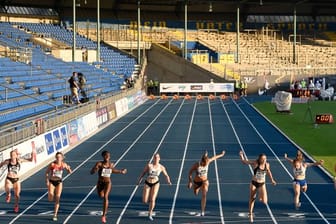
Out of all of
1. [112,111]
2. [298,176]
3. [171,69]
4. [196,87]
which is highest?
[171,69]

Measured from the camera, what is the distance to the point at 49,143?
24078mm

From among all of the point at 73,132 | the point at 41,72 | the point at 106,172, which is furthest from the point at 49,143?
the point at 41,72

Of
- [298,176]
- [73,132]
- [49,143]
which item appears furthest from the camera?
[73,132]

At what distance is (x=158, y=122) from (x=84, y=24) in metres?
44.9

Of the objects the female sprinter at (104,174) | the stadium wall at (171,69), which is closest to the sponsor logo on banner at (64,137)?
the female sprinter at (104,174)

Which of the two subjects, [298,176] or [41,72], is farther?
Result: [41,72]

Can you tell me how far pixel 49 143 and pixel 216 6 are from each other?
7034 centimetres

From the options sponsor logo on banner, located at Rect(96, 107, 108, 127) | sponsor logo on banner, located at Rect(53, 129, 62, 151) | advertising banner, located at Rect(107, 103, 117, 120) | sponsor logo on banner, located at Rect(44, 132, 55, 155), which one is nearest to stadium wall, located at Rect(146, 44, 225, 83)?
advertising banner, located at Rect(107, 103, 117, 120)

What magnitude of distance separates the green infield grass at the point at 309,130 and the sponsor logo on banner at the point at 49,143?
9.01 m

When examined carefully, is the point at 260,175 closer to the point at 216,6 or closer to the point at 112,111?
the point at 112,111

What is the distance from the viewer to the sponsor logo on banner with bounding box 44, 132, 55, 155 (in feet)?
77.7

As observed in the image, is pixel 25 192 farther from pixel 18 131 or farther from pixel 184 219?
pixel 184 219

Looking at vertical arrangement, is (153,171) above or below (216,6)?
below

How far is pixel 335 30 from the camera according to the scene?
320ft
